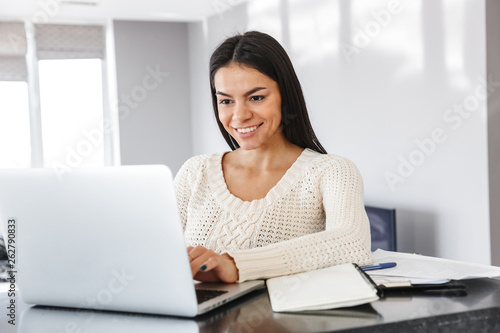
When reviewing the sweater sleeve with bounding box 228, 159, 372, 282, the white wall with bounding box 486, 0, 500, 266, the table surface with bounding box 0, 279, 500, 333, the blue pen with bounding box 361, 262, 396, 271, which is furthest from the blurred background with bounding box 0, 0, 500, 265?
the blue pen with bounding box 361, 262, 396, 271

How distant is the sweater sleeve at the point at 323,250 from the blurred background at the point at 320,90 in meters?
0.34

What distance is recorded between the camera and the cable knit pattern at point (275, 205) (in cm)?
137

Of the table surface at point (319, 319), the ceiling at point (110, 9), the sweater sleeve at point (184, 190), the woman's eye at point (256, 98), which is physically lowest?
the table surface at point (319, 319)

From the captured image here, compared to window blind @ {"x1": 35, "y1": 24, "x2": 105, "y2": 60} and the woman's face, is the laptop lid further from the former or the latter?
window blind @ {"x1": 35, "y1": 24, "x2": 105, "y2": 60}

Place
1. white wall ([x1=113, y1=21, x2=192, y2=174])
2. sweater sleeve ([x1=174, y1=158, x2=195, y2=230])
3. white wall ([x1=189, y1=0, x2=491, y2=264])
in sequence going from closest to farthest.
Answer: sweater sleeve ([x1=174, y1=158, x2=195, y2=230]) < white wall ([x1=189, y1=0, x2=491, y2=264]) < white wall ([x1=113, y1=21, x2=192, y2=174])

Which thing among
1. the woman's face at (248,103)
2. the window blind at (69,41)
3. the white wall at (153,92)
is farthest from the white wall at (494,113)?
the window blind at (69,41)

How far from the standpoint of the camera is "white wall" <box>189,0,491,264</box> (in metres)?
3.28

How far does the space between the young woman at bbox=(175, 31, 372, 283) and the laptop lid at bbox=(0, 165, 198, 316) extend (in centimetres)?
44

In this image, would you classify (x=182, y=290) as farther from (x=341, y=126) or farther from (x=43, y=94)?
(x=43, y=94)

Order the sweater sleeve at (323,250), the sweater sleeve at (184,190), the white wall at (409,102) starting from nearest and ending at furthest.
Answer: the sweater sleeve at (323,250) → the sweater sleeve at (184,190) → the white wall at (409,102)

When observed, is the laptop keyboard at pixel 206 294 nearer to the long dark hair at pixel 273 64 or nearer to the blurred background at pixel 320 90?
the blurred background at pixel 320 90

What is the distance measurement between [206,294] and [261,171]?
0.68m

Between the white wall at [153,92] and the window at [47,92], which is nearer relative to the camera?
the window at [47,92]

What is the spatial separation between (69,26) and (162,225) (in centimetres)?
637
